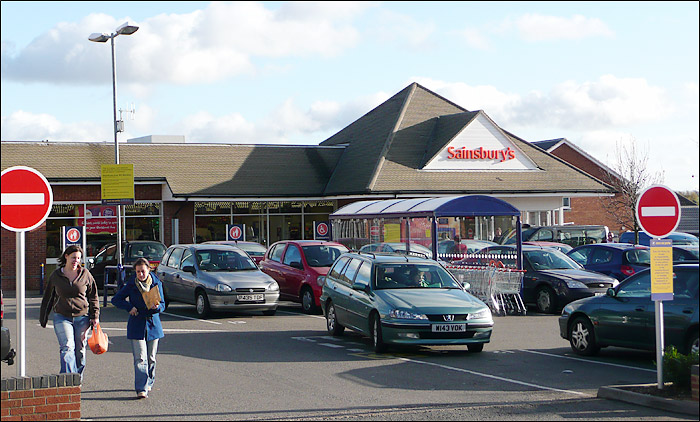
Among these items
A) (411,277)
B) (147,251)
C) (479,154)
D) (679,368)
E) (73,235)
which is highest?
(479,154)

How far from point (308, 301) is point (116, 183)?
383 inches

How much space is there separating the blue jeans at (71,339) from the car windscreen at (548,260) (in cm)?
1277

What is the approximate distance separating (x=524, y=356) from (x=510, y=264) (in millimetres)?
8097

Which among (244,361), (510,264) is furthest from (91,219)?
(244,361)

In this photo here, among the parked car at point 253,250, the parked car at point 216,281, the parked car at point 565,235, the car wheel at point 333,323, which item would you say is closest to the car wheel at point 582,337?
the car wheel at point 333,323

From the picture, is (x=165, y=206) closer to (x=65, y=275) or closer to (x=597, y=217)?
(x=65, y=275)

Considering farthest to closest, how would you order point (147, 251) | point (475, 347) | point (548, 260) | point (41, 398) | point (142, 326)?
point (147, 251) → point (548, 260) → point (475, 347) → point (142, 326) → point (41, 398)

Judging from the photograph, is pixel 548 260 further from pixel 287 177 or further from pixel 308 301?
pixel 287 177

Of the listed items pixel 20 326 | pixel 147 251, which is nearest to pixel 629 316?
pixel 20 326

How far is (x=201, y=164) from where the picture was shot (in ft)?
118

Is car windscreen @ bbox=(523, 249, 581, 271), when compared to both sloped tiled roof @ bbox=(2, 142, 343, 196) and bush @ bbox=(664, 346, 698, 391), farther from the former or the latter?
sloped tiled roof @ bbox=(2, 142, 343, 196)

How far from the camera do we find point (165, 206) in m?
33.9

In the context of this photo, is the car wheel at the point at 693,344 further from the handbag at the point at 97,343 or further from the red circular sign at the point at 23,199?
the red circular sign at the point at 23,199

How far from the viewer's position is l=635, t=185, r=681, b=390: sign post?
9.78 m
